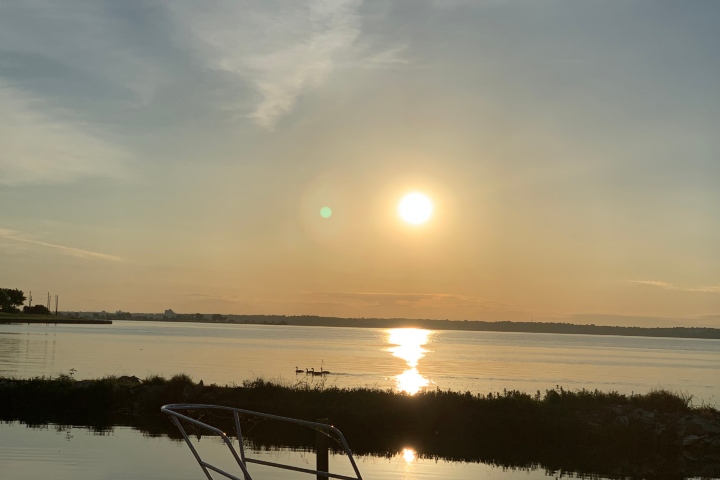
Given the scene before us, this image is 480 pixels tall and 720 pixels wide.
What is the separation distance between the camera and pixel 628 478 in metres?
25.1

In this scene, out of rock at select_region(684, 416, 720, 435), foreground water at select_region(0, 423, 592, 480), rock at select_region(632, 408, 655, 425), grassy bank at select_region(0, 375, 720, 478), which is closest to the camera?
foreground water at select_region(0, 423, 592, 480)

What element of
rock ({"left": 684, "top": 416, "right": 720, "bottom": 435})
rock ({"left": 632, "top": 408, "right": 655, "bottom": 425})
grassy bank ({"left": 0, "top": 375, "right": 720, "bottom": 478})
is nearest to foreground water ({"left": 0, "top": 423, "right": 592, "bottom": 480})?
grassy bank ({"left": 0, "top": 375, "right": 720, "bottom": 478})

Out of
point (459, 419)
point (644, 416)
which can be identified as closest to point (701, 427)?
point (644, 416)

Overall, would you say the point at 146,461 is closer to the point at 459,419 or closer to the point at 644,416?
the point at 459,419

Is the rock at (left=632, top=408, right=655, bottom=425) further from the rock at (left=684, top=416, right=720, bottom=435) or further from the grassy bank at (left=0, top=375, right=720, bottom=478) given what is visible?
the rock at (left=684, top=416, right=720, bottom=435)

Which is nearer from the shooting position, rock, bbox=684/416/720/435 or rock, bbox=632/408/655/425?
→ rock, bbox=684/416/720/435

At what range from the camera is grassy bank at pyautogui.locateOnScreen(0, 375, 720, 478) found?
28.2 meters

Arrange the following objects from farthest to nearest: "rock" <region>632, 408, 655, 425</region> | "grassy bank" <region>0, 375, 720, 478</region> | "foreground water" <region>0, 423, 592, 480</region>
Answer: "rock" <region>632, 408, 655, 425</region>, "grassy bank" <region>0, 375, 720, 478</region>, "foreground water" <region>0, 423, 592, 480</region>

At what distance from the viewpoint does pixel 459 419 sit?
102ft

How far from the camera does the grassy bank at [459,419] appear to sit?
92.4 feet

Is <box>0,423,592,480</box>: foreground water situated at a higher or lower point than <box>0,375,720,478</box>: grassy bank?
lower

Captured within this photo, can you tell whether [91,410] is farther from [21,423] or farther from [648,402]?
[648,402]

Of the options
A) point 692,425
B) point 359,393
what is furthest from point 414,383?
point 692,425

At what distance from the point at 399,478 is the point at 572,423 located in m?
9.36
